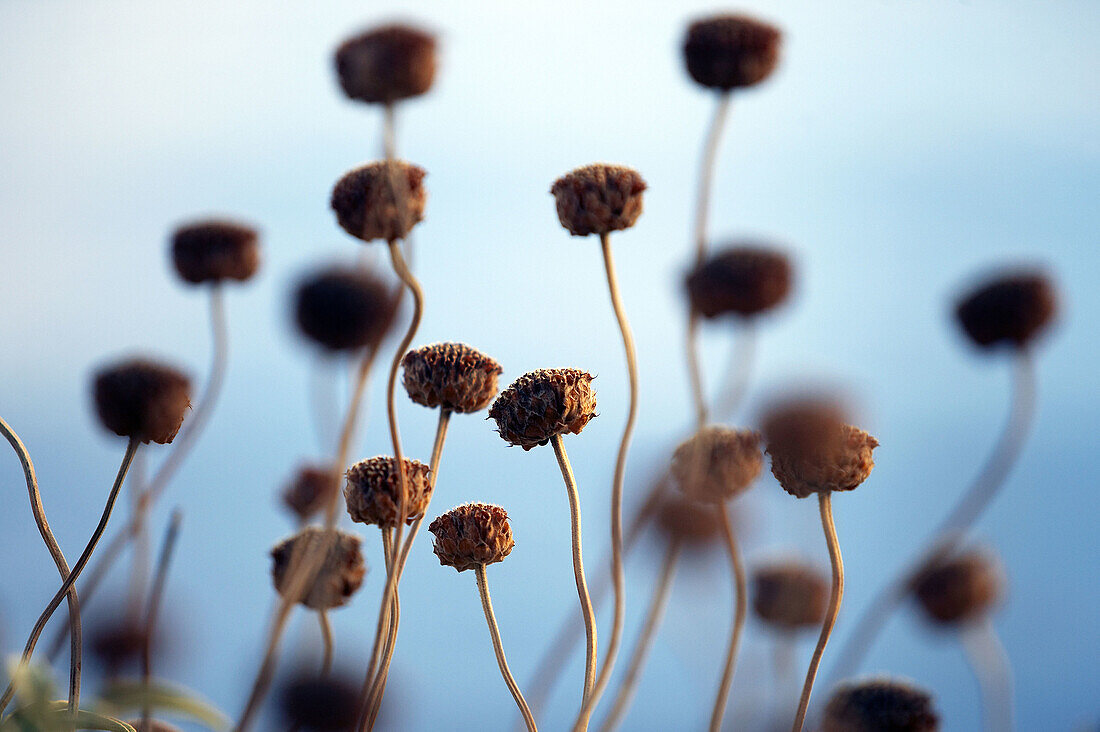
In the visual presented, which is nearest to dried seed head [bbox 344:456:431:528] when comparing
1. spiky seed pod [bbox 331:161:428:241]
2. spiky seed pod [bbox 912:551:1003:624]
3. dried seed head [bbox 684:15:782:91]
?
spiky seed pod [bbox 331:161:428:241]

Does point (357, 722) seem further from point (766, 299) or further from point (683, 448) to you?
point (766, 299)

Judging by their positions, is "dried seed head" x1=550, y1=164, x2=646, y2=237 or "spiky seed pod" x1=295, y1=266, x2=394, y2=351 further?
"dried seed head" x1=550, y1=164, x2=646, y2=237

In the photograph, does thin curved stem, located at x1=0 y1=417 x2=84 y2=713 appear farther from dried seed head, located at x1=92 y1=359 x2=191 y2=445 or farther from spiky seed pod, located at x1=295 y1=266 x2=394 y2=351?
spiky seed pod, located at x1=295 y1=266 x2=394 y2=351

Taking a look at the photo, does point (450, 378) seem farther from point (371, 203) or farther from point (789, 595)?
point (789, 595)

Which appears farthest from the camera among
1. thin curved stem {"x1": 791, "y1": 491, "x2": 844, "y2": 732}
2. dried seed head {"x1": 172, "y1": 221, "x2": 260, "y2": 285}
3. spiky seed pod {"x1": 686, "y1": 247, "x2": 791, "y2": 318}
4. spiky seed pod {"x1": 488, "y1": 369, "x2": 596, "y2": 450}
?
dried seed head {"x1": 172, "y1": 221, "x2": 260, "y2": 285}

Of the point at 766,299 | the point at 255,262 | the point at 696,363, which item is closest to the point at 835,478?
the point at 696,363

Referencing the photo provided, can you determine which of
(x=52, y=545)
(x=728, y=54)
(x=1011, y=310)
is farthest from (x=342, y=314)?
(x=1011, y=310)
